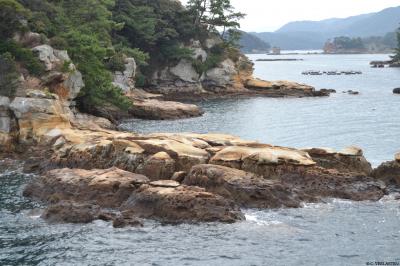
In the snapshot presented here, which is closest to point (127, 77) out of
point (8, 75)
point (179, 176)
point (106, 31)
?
point (106, 31)

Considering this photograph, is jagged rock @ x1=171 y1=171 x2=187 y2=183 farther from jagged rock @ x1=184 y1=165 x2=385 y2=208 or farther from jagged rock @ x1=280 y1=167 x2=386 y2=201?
jagged rock @ x1=280 y1=167 x2=386 y2=201

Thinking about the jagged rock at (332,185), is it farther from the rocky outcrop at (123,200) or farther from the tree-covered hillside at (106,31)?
the tree-covered hillside at (106,31)

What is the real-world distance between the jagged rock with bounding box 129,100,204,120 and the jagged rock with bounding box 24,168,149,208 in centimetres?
3484

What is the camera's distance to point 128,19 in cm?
9006

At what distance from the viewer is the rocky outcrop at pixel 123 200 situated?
2778cm

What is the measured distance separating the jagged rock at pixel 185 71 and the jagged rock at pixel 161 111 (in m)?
25.6

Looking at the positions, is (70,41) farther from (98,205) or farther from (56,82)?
(98,205)

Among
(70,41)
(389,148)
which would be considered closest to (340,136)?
(389,148)

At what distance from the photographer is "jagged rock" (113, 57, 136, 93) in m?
75.9

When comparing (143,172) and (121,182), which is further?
(143,172)

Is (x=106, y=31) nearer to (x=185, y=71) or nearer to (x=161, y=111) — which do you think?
(x=161, y=111)

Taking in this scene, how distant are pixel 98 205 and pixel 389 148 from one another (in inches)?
1105

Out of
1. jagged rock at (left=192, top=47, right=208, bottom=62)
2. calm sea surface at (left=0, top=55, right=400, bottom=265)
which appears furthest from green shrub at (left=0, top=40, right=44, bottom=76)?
jagged rock at (left=192, top=47, right=208, bottom=62)

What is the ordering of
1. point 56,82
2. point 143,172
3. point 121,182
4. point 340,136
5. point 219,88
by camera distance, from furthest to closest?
point 219,88, point 340,136, point 56,82, point 143,172, point 121,182
